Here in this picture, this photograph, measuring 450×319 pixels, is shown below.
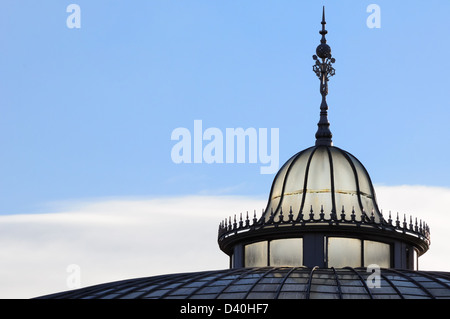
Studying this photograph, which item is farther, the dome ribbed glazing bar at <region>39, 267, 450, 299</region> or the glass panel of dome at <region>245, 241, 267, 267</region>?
the glass panel of dome at <region>245, 241, 267, 267</region>

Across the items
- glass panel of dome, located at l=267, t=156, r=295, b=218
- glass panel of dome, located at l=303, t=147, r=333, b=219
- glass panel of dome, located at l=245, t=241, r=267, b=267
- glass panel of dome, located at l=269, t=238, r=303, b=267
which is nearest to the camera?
glass panel of dome, located at l=269, t=238, r=303, b=267

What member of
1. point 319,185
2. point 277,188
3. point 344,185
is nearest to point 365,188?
point 344,185

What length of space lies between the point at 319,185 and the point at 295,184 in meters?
1.27

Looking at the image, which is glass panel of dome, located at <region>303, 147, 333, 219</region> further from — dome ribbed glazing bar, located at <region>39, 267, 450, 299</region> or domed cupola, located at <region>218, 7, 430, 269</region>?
dome ribbed glazing bar, located at <region>39, 267, 450, 299</region>

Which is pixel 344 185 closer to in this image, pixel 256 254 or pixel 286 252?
pixel 286 252

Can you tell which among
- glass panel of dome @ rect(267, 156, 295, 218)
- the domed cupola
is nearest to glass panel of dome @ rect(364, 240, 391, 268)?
the domed cupola

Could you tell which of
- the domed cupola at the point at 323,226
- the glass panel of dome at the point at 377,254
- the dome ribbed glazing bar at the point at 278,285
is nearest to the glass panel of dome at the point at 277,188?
the domed cupola at the point at 323,226

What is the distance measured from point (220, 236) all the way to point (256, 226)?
2676 millimetres

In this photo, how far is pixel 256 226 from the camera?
2906 inches

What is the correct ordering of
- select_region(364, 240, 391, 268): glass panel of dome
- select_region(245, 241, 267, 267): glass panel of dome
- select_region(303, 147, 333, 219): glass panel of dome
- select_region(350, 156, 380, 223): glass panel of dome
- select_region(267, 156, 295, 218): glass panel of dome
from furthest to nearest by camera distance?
select_region(267, 156, 295, 218): glass panel of dome, select_region(350, 156, 380, 223): glass panel of dome, select_region(303, 147, 333, 219): glass panel of dome, select_region(245, 241, 267, 267): glass panel of dome, select_region(364, 240, 391, 268): glass panel of dome

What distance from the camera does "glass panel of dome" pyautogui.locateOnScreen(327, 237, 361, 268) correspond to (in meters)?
72.1

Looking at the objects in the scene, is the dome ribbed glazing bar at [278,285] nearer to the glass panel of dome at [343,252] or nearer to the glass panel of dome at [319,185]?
the glass panel of dome at [343,252]
